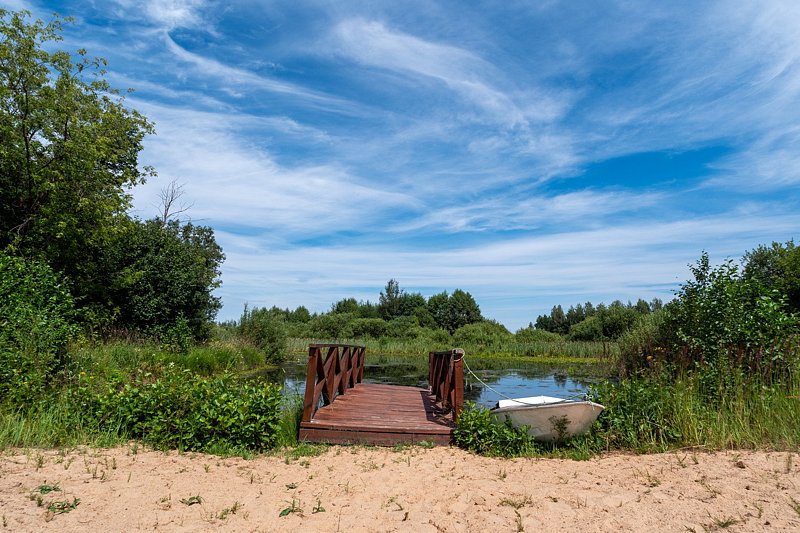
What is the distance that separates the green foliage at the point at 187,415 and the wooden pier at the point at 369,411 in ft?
2.12

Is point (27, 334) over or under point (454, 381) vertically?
over

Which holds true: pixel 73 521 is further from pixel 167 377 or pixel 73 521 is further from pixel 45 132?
pixel 45 132

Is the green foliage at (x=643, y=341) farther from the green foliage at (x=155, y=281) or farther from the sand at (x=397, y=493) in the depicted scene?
the green foliage at (x=155, y=281)

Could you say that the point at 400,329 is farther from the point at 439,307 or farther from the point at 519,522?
the point at 519,522

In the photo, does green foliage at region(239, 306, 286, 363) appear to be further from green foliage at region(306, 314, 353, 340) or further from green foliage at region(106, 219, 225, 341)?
green foliage at region(306, 314, 353, 340)

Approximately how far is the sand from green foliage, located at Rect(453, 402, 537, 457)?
46 centimetres

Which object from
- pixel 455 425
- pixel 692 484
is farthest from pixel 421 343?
pixel 692 484

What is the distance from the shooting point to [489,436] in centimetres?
580

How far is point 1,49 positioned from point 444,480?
1447cm

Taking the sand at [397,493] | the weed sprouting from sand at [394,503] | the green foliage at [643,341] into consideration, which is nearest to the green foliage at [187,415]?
the sand at [397,493]

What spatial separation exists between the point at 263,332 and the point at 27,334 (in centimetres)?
1526

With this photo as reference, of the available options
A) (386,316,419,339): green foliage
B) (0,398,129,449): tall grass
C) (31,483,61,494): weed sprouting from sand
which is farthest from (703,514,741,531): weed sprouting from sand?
(386,316,419,339): green foliage

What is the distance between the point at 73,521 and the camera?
3301 mm

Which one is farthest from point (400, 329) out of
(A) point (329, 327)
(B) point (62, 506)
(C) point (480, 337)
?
(B) point (62, 506)
